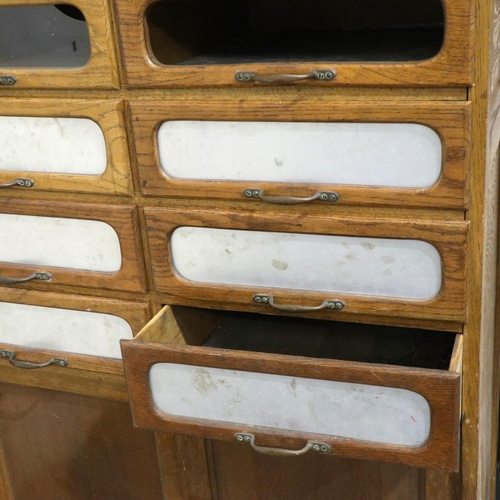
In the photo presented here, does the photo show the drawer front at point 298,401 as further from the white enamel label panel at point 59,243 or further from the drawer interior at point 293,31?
the drawer interior at point 293,31

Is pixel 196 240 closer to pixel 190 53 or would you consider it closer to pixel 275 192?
pixel 275 192

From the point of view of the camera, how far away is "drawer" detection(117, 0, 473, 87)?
2.97 feet

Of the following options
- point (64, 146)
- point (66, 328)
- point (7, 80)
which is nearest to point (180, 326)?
point (66, 328)

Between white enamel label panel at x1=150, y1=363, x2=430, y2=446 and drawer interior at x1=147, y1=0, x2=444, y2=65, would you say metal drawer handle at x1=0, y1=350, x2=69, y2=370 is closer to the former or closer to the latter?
white enamel label panel at x1=150, y1=363, x2=430, y2=446

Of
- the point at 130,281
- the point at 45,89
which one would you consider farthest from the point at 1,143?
the point at 130,281

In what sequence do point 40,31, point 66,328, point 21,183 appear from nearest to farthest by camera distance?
point 21,183
point 66,328
point 40,31

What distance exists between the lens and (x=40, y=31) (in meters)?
1.37

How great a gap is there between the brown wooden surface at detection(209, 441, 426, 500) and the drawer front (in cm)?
21

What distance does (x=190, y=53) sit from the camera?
115cm

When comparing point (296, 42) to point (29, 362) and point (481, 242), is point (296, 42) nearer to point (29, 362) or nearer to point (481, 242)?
point (481, 242)

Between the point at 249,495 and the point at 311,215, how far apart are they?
0.52m

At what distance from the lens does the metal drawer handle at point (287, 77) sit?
3.07 feet

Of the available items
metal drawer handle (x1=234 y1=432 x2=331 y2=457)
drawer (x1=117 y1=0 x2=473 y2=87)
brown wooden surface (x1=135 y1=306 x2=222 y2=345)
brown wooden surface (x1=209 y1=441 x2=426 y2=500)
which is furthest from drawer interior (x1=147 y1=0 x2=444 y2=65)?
brown wooden surface (x1=209 y1=441 x2=426 y2=500)

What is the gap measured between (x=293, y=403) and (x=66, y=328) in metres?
0.44
